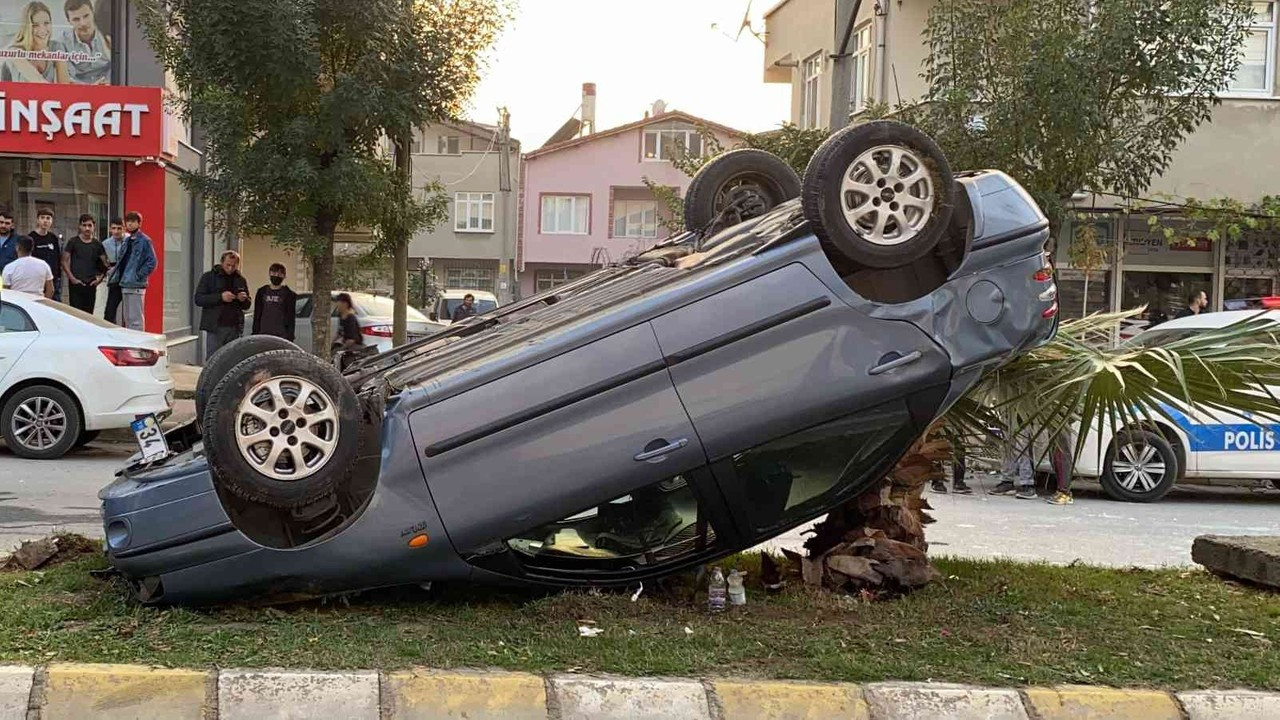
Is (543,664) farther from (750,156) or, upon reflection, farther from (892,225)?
(750,156)

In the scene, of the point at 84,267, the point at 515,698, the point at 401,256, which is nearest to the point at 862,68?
the point at 401,256

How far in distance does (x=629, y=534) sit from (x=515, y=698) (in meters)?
1.08

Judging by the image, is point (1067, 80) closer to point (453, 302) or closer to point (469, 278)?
point (453, 302)

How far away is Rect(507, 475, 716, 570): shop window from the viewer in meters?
4.76

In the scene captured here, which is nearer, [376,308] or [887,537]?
[887,537]

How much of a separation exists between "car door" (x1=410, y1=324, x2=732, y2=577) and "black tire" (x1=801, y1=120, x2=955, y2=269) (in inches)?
31.2

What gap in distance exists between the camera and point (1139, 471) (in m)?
11.4

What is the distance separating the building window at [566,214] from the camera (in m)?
54.1

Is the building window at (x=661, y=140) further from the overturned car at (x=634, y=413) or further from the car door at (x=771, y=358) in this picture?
the car door at (x=771, y=358)

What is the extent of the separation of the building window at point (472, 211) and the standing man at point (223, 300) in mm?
44143

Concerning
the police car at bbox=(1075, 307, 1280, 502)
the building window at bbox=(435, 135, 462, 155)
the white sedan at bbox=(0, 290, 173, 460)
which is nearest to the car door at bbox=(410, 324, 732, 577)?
the white sedan at bbox=(0, 290, 173, 460)

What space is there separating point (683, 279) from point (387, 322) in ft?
44.5

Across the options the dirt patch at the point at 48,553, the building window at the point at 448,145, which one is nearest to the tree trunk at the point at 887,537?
the dirt patch at the point at 48,553

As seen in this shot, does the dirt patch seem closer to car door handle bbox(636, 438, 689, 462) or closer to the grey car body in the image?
the grey car body
